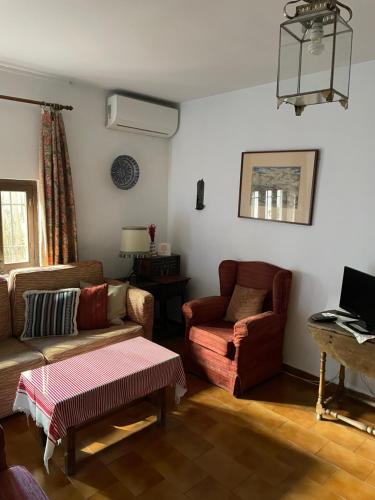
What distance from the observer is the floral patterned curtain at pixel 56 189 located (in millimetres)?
3252

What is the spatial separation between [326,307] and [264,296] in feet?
1.69

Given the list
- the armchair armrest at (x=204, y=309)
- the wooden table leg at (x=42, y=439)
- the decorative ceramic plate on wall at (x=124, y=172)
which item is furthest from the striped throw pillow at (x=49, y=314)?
the decorative ceramic plate on wall at (x=124, y=172)

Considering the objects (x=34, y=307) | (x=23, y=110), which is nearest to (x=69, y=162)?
(x=23, y=110)

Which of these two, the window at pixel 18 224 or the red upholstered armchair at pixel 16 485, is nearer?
the red upholstered armchair at pixel 16 485

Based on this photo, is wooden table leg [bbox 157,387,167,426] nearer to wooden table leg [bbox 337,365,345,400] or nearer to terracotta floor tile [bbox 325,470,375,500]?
terracotta floor tile [bbox 325,470,375,500]

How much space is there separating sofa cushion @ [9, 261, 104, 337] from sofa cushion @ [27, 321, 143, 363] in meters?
0.29

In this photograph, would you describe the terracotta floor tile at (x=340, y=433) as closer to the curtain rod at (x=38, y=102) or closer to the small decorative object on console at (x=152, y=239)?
the small decorative object on console at (x=152, y=239)

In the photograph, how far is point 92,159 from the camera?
12.1 ft

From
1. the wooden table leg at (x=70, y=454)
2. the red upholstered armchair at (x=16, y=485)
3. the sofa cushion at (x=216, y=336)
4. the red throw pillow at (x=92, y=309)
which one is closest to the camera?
the red upholstered armchair at (x=16, y=485)

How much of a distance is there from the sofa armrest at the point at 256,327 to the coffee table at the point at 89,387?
1.96 ft

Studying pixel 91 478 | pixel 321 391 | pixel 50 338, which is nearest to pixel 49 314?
pixel 50 338

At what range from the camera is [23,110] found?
10.4 feet

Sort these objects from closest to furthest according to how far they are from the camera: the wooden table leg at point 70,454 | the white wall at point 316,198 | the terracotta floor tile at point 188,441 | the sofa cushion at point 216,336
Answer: the wooden table leg at point 70,454
the terracotta floor tile at point 188,441
the white wall at point 316,198
the sofa cushion at point 216,336

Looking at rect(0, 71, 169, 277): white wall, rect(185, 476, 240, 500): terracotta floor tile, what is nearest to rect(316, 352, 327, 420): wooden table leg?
rect(185, 476, 240, 500): terracotta floor tile
